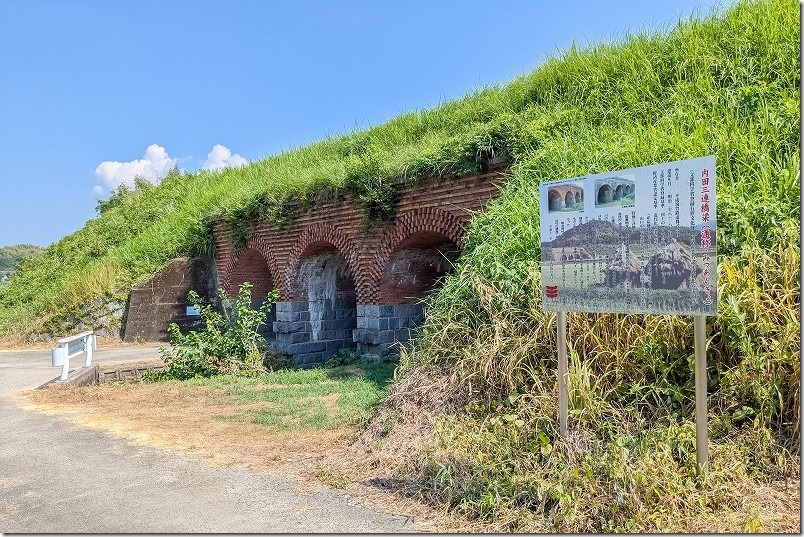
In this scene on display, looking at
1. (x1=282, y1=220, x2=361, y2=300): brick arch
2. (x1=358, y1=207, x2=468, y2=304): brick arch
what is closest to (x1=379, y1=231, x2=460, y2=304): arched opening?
(x1=358, y1=207, x2=468, y2=304): brick arch

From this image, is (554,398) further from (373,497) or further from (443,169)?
(443,169)

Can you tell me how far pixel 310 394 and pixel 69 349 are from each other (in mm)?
4409

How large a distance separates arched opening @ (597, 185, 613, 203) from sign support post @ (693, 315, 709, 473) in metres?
0.96

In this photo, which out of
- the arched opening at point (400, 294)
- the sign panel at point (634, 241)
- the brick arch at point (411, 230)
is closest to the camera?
the sign panel at point (634, 241)

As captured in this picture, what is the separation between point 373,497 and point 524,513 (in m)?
1.12

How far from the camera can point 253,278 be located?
14.5m

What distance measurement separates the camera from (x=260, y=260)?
1452 centimetres

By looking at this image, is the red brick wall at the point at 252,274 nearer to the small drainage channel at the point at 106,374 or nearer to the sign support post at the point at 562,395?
the small drainage channel at the point at 106,374

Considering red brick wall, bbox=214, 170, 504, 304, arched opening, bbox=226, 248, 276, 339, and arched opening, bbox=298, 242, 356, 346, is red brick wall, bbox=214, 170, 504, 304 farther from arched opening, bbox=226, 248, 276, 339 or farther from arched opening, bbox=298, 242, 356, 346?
arched opening, bbox=298, 242, 356, 346

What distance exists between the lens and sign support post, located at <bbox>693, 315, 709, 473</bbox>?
12.8 feet

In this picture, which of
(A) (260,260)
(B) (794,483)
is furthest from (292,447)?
(A) (260,260)

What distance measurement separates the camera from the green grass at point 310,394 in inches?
283

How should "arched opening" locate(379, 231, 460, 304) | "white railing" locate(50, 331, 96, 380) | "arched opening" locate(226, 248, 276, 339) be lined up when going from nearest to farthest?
"white railing" locate(50, 331, 96, 380)
"arched opening" locate(379, 231, 460, 304)
"arched opening" locate(226, 248, 276, 339)

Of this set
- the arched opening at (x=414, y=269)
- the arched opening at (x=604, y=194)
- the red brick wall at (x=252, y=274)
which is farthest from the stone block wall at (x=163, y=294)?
the arched opening at (x=604, y=194)
